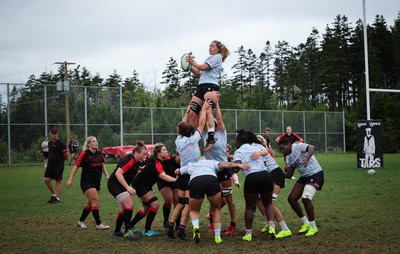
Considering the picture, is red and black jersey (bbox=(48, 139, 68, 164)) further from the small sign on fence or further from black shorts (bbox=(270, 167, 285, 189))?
the small sign on fence

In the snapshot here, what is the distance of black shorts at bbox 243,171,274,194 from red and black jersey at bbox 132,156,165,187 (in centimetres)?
184

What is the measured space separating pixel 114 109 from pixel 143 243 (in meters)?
29.5

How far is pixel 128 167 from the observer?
33.1 ft

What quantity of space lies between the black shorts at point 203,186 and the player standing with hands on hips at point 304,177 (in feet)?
5.42

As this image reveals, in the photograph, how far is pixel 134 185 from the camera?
10.1 meters

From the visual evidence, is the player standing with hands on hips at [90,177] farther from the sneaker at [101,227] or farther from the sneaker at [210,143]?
the sneaker at [210,143]

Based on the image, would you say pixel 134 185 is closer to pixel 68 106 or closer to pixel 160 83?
pixel 68 106

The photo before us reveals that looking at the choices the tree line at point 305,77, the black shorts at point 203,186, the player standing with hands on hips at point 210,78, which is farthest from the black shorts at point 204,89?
the tree line at point 305,77

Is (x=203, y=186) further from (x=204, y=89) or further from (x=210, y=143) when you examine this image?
(x=204, y=89)

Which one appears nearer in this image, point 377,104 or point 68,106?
point 68,106

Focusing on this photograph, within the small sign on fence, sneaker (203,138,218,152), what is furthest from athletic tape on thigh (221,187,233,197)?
the small sign on fence

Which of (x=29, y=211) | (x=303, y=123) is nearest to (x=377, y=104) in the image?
(x=303, y=123)

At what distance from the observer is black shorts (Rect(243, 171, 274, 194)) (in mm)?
9219

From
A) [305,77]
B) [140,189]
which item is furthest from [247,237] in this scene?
[305,77]
